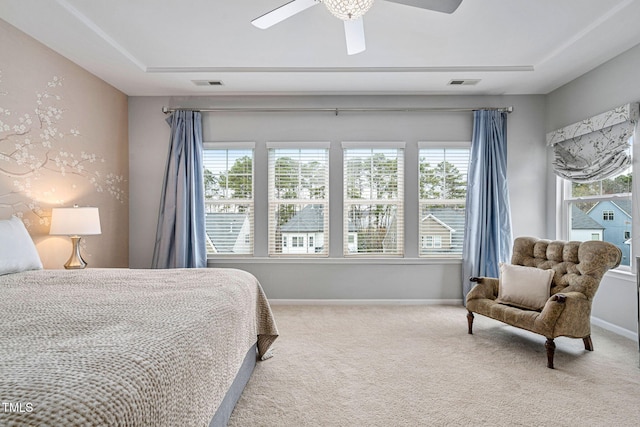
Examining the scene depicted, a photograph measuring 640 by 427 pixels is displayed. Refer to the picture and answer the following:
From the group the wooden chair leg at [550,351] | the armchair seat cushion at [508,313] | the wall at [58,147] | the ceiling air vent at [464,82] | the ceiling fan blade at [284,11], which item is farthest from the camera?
the ceiling air vent at [464,82]

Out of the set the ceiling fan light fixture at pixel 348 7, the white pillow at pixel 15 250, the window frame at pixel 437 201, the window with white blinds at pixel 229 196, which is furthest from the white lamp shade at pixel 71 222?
the window frame at pixel 437 201

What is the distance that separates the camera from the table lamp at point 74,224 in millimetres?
2818

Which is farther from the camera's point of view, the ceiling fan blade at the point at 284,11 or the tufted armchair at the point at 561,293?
the tufted armchair at the point at 561,293

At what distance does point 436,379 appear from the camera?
7.28 ft

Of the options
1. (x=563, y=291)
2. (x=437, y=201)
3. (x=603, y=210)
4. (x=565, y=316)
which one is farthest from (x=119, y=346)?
(x=603, y=210)

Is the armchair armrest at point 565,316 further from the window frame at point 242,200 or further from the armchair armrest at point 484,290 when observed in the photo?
the window frame at point 242,200

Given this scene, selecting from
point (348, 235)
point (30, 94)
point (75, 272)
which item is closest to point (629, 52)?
point (348, 235)

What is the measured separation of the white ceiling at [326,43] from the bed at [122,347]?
1.88 metres

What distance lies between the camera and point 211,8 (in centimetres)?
245

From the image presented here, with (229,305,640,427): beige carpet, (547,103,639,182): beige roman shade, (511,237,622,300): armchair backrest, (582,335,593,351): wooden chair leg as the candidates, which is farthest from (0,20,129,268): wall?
(547,103,639,182): beige roman shade

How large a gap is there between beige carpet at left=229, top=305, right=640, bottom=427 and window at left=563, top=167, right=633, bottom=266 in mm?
957

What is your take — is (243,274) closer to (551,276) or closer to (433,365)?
(433,365)

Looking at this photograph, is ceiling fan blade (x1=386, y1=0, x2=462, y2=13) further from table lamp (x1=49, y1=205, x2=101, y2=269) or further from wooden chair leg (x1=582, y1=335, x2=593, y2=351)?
table lamp (x1=49, y1=205, x2=101, y2=269)

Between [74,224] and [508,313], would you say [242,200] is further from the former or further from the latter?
[508,313]
